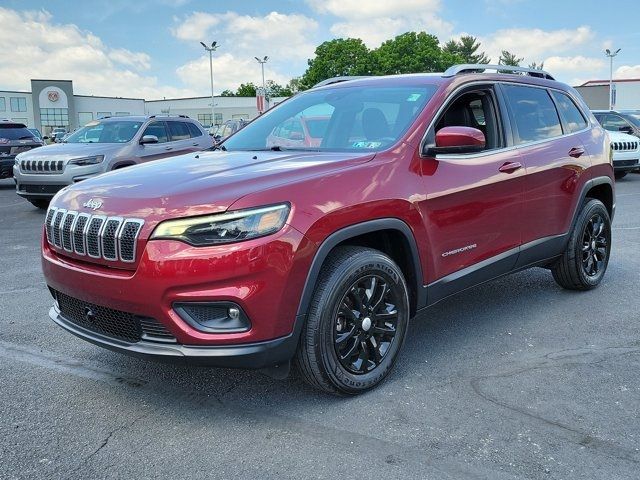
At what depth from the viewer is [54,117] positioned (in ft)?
236

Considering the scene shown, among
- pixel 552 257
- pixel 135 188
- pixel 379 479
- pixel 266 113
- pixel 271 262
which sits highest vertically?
pixel 266 113

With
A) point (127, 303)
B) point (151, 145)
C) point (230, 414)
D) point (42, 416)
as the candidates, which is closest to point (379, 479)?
point (230, 414)

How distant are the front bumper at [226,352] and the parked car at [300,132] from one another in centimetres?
147

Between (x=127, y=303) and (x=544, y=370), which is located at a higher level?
(x=127, y=303)

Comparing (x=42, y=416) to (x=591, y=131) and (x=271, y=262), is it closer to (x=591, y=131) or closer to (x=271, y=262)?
(x=271, y=262)

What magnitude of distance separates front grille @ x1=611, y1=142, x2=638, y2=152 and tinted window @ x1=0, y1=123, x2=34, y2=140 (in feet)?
48.8

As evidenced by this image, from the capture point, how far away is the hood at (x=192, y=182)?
2930 mm

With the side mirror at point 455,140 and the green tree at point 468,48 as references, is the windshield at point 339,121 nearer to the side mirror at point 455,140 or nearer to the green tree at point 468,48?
the side mirror at point 455,140

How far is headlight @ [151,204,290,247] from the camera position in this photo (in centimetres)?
287

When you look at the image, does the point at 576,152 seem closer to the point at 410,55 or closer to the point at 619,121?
the point at 619,121

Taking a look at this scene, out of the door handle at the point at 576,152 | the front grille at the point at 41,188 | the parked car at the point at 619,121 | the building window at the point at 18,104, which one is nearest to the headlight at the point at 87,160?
the front grille at the point at 41,188

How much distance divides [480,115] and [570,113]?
1.35 meters

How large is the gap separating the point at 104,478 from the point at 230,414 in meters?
0.74

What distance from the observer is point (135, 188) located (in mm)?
3186
